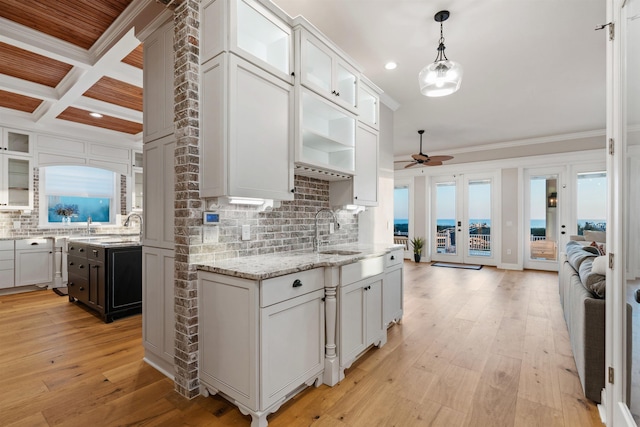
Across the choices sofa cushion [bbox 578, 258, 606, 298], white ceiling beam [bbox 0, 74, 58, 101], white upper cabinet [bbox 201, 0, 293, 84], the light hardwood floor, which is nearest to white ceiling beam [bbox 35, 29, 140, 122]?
white ceiling beam [bbox 0, 74, 58, 101]

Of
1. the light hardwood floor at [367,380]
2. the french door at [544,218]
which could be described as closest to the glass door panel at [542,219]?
the french door at [544,218]

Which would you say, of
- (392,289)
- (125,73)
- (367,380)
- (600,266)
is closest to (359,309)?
(367,380)

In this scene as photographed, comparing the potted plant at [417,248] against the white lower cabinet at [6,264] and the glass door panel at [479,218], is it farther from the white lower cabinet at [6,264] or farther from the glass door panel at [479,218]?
the white lower cabinet at [6,264]

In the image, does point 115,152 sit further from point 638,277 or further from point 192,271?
point 638,277

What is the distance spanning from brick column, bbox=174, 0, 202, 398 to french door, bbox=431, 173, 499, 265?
23.6 feet

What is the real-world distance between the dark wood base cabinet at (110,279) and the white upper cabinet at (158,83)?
5.58 ft

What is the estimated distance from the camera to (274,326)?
1.82 metres

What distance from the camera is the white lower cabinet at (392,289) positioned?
9.80 ft

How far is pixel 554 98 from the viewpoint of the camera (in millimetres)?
4602

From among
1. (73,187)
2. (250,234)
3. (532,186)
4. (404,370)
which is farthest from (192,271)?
(532,186)

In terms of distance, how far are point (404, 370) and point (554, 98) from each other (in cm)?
463

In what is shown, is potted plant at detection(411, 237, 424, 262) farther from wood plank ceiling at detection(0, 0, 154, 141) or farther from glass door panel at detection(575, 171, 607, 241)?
wood plank ceiling at detection(0, 0, 154, 141)

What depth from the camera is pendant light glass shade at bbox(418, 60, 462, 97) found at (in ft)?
8.57

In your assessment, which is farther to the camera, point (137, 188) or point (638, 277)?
point (137, 188)
